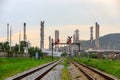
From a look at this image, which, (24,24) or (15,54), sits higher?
(24,24)

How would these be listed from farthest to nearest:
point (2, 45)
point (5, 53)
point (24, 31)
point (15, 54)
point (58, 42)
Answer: point (2, 45) < point (24, 31) < point (58, 42) < point (15, 54) < point (5, 53)

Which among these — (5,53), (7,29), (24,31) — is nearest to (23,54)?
(7,29)

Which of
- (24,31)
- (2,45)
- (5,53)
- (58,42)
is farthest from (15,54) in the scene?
(2,45)

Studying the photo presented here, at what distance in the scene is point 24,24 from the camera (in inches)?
6294

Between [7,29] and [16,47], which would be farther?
[16,47]

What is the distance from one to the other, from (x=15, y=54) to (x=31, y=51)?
62259mm

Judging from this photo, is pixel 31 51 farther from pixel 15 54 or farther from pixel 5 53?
pixel 5 53

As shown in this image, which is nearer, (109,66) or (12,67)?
(12,67)

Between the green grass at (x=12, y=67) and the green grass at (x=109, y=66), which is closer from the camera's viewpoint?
the green grass at (x=12, y=67)

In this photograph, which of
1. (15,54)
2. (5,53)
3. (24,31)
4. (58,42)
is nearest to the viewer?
(5,53)

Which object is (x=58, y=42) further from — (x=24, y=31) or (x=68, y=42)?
(x=24, y=31)

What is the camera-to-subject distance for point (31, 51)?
17975 cm

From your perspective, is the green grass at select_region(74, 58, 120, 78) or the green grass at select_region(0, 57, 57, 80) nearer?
the green grass at select_region(0, 57, 57, 80)

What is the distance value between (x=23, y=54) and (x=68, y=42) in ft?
58.2
